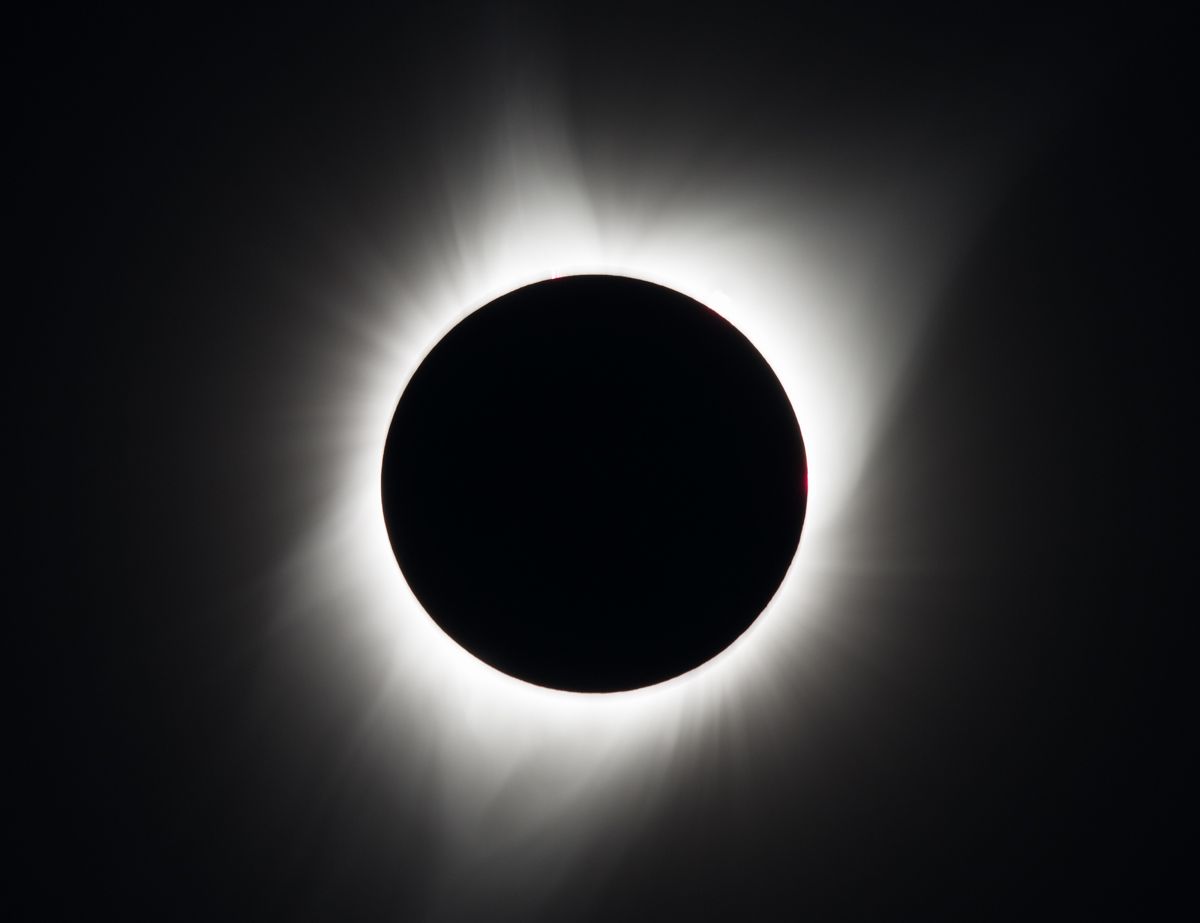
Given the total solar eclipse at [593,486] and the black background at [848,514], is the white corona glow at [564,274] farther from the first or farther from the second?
the total solar eclipse at [593,486]

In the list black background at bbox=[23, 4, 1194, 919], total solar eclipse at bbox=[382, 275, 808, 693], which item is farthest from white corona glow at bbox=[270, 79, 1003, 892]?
total solar eclipse at bbox=[382, 275, 808, 693]

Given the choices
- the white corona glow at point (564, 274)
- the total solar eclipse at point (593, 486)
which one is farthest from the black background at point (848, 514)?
the total solar eclipse at point (593, 486)

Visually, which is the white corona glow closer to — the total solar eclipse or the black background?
the black background

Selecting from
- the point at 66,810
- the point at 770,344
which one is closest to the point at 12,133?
the point at 66,810

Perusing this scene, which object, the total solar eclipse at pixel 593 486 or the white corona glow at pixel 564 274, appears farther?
the white corona glow at pixel 564 274

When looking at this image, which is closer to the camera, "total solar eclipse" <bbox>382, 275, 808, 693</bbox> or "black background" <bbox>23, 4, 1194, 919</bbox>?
"total solar eclipse" <bbox>382, 275, 808, 693</bbox>

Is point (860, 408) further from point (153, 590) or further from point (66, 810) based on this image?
point (66, 810)
